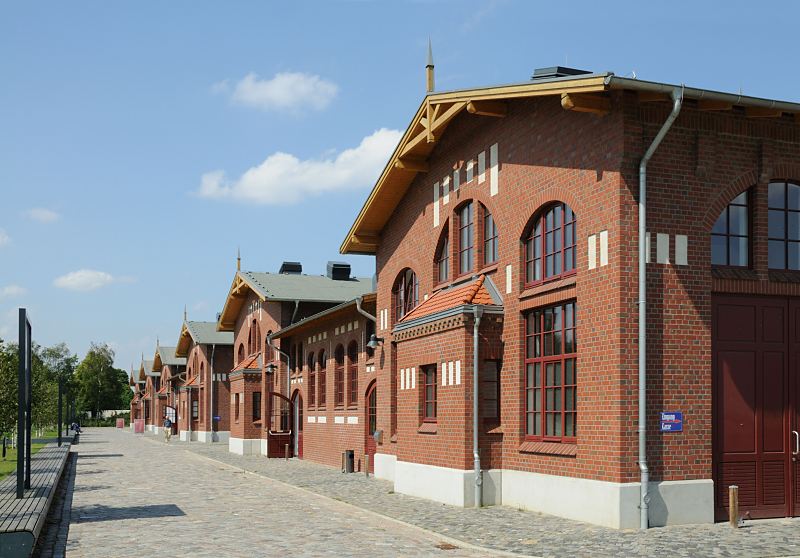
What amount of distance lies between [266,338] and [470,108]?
22.0 metres

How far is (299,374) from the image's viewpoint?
33.8 metres

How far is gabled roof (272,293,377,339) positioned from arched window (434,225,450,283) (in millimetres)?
5091

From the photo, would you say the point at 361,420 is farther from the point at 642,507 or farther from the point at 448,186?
the point at 642,507

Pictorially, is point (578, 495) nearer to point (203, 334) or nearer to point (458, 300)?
point (458, 300)

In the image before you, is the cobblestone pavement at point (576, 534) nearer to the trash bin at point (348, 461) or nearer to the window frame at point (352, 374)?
the trash bin at point (348, 461)

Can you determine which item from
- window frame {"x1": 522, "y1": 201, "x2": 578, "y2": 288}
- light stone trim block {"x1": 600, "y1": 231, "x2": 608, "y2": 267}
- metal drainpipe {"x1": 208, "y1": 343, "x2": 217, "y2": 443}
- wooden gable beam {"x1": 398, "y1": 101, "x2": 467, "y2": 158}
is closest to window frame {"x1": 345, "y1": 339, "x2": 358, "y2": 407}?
wooden gable beam {"x1": 398, "y1": 101, "x2": 467, "y2": 158}

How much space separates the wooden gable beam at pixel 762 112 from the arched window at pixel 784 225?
1.05 meters

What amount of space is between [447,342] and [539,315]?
2211 millimetres

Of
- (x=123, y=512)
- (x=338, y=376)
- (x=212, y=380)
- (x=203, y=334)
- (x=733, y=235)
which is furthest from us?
(x=203, y=334)

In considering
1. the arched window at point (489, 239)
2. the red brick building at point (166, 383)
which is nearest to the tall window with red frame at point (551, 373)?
the arched window at point (489, 239)

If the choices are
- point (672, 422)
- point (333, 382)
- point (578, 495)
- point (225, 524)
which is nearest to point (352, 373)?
point (333, 382)

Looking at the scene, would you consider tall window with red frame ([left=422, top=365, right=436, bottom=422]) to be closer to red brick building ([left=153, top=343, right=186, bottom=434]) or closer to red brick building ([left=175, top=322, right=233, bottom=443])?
red brick building ([left=175, top=322, right=233, bottom=443])

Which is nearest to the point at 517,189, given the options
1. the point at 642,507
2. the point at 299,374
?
the point at 642,507

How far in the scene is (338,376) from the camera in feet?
96.2
